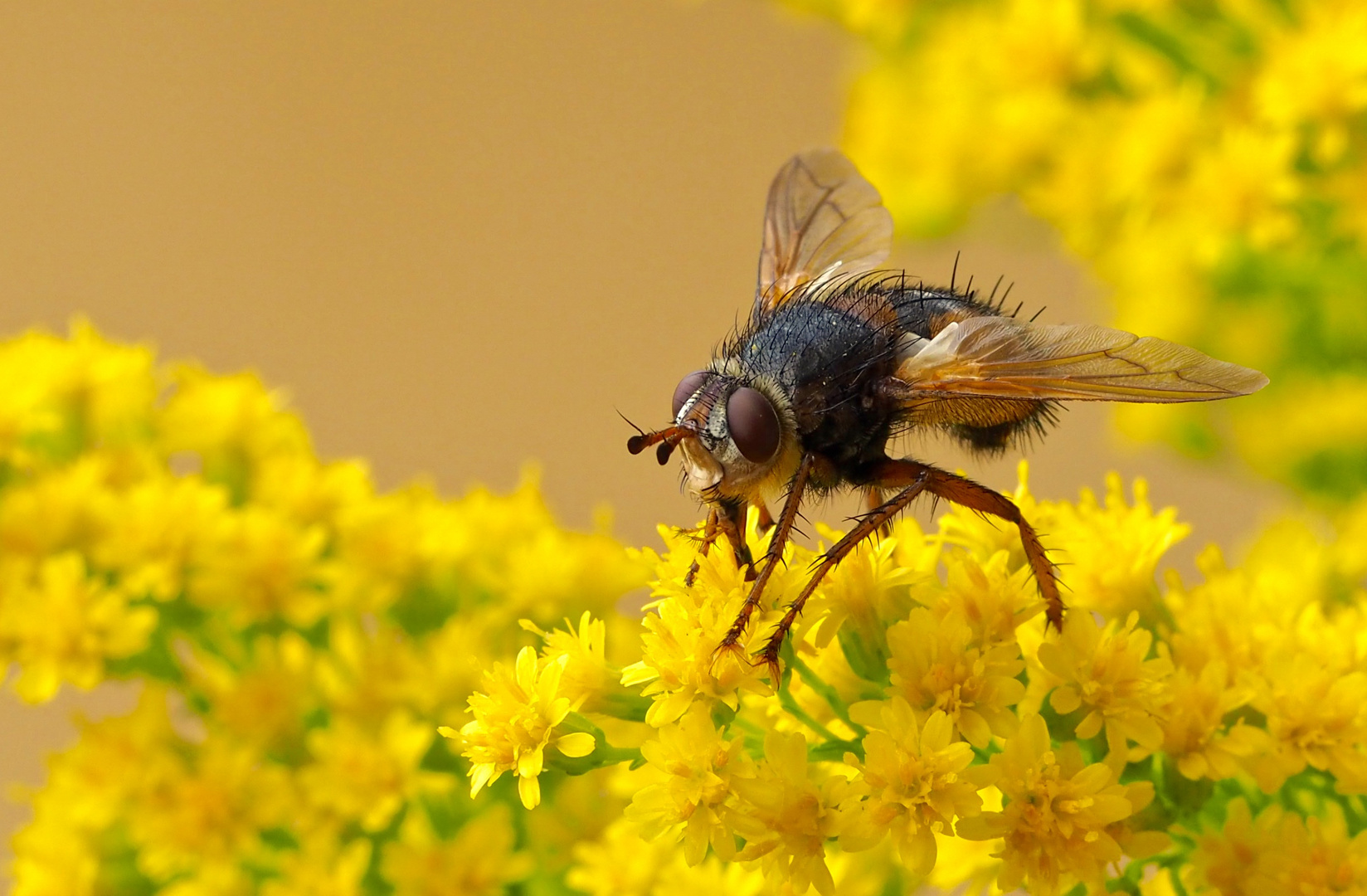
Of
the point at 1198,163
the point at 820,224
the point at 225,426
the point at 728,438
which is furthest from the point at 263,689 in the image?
the point at 1198,163

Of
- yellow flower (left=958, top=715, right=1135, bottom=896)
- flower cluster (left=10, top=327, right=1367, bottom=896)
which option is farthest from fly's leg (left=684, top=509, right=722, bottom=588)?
yellow flower (left=958, top=715, right=1135, bottom=896)

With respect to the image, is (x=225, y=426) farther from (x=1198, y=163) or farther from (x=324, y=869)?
(x=1198, y=163)

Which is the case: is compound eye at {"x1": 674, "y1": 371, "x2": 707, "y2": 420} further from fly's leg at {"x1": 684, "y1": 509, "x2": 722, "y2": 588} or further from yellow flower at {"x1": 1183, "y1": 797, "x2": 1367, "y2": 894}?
yellow flower at {"x1": 1183, "y1": 797, "x2": 1367, "y2": 894}

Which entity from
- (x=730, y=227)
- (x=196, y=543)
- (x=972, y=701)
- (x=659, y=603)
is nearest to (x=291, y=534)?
(x=196, y=543)

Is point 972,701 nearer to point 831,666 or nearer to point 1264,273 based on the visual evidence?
point 831,666

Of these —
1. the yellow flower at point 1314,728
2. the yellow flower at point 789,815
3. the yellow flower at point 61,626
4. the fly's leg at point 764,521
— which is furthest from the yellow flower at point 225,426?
the yellow flower at point 1314,728

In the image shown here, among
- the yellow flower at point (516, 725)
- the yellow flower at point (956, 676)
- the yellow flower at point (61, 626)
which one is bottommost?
the yellow flower at point (956, 676)

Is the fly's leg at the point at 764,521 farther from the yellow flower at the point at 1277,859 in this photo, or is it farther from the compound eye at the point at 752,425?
the yellow flower at the point at 1277,859
